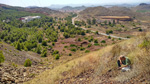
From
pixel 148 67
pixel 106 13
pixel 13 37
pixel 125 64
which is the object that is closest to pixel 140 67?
pixel 148 67

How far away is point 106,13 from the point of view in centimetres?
11450

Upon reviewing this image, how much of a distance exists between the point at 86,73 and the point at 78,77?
22.4 inches

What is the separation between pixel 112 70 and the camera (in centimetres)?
606

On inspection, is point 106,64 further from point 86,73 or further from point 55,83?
point 55,83

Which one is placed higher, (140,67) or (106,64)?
(140,67)

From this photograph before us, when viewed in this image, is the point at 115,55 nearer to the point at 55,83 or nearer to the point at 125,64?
the point at 125,64

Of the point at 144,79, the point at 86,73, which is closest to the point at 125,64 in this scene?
the point at 144,79

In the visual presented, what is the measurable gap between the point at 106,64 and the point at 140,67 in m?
2.26

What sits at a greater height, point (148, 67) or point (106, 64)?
point (148, 67)

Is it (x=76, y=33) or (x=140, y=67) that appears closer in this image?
(x=140, y=67)

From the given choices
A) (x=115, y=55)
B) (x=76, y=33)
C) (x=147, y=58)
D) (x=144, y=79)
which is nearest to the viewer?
(x=144, y=79)

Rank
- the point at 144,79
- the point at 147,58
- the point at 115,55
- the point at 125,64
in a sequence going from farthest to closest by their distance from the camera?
the point at 115,55
the point at 125,64
the point at 147,58
the point at 144,79

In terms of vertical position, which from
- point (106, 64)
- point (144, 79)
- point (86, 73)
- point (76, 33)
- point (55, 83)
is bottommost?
point (76, 33)

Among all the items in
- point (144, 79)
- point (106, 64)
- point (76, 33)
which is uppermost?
point (144, 79)
